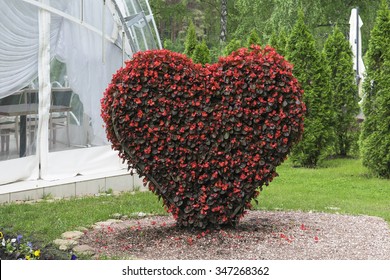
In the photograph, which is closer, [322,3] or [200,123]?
[200,123]

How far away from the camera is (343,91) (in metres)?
13.3

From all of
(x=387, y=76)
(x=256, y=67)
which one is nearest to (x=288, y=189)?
(x=387, y=76)

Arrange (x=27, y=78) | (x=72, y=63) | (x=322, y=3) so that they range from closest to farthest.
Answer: (x=27, y=78), (x=72, y=63), (x=322, y=3)

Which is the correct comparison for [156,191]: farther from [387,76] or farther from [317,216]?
[387,76]

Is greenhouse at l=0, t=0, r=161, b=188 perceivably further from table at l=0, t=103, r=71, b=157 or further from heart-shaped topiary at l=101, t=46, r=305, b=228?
heart-shaped topiary at l=101, t=46, r=305, b=228

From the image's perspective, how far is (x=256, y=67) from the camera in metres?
6.24

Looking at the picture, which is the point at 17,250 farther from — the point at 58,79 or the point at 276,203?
the point at 58,79

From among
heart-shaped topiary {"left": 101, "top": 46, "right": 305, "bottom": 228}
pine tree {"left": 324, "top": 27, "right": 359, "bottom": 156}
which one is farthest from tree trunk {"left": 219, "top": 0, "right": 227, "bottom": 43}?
heart-shaped topiary {"left": 101, "top": 46, "right": 305, "bottom": 228}

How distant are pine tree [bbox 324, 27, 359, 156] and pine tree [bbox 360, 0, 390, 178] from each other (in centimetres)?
187

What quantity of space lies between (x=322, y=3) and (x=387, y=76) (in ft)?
39.9

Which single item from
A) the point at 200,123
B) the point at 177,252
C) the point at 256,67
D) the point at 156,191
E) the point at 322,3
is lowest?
the point at 177,252

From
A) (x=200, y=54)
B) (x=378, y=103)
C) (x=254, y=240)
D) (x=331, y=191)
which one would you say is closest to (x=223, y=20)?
(x=200, y=54)

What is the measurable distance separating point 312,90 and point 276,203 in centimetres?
433

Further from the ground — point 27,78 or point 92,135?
point 27,78
